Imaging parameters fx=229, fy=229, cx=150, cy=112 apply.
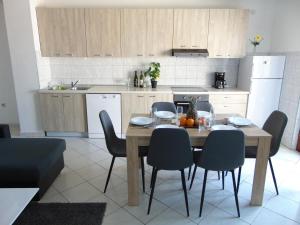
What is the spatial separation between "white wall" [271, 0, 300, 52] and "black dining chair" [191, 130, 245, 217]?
8.83 feet

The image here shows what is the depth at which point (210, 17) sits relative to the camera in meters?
3.92

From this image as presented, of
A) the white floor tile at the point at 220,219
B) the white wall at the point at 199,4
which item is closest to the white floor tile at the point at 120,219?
the white floor tile at the point at 220,219

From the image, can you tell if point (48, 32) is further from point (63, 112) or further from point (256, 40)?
point (256, 40)

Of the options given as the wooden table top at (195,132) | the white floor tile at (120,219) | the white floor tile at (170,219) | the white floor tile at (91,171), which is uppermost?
the wooden table top at (195,132)

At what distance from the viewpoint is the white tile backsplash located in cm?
445

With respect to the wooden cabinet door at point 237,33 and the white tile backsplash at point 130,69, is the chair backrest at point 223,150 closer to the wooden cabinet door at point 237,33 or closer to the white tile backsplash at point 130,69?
the wooden cabinet door at point 237,33

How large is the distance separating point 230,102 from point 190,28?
1.47 meters

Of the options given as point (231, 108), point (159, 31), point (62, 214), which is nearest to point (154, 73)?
point (159, 31)

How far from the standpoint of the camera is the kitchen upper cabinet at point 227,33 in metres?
3.92

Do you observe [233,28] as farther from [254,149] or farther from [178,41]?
[254,149]

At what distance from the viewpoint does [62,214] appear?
86.9 inches

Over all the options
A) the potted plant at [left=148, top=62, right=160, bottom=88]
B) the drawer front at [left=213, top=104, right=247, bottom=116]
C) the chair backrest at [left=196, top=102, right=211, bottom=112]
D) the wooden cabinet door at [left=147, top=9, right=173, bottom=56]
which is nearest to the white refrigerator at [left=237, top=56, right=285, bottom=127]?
the drawer front at [left=213, top=104, right=247, bottom=116]

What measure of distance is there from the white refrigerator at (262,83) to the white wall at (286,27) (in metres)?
0.35

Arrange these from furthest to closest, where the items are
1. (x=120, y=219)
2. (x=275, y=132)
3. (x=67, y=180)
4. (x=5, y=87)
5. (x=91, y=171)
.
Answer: (x=5, y=87)
(x=91, y=171)
(x=67, y=180)
(x=275, y=132)
(x=120, y=219)
